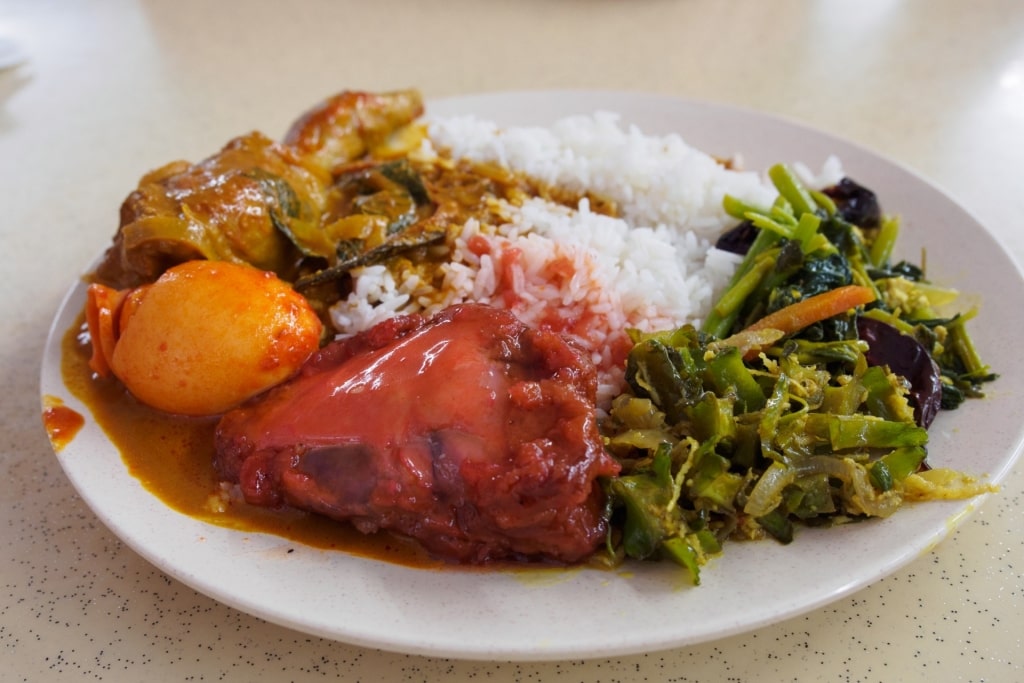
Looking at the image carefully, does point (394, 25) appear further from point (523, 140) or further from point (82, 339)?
point (82, 339)

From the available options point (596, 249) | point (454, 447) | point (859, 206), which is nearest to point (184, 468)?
point (454, 447)

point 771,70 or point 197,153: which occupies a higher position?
point 771,70

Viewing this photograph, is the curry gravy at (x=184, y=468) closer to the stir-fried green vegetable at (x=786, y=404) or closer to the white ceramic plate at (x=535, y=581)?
the white ceramic plate at (x=535, y=581)

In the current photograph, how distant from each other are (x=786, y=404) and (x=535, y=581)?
94 centimetres

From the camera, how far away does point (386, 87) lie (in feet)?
18.2

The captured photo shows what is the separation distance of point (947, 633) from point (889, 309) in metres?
1.32

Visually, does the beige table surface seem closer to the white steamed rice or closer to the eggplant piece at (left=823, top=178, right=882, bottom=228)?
the eggplant piece at (left=823, top=178, right=882, bottom=228)

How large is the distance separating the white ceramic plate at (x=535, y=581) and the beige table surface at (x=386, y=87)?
0.23 m

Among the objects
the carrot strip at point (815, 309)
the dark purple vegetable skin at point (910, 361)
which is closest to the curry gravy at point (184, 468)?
the carrot strip at point (815, 309)

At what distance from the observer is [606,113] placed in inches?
160

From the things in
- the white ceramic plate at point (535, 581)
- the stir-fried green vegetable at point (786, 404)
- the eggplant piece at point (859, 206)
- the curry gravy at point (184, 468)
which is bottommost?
the curry gravy at point (184, 468)

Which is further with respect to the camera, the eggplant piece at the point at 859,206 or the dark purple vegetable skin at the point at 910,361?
the eggplant piece at the point at 859,206

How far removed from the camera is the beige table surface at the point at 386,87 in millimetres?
2074

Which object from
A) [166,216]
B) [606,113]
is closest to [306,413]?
[166,216]
